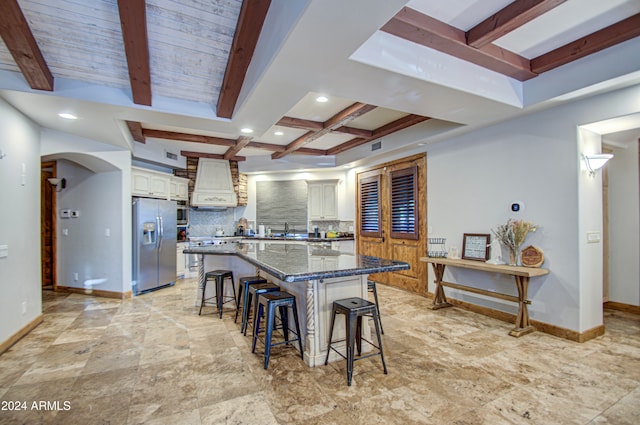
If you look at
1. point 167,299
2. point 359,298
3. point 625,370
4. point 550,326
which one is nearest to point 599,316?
point 550,326

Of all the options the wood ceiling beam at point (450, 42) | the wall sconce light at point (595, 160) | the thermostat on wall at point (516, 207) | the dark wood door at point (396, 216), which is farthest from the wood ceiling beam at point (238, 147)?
the wall sconce light at point (595, 160)

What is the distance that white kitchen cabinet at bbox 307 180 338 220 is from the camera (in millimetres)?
7320

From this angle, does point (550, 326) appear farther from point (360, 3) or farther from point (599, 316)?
point (360, 3)

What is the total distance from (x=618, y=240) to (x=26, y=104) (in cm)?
747

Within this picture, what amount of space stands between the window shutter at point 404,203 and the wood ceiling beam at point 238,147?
2.73m

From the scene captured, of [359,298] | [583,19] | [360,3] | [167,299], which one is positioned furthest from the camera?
[167,299]

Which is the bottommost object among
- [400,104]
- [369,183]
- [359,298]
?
[359,298]

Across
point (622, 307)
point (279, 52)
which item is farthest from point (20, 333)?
point (622, 307)

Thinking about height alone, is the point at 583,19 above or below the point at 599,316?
above

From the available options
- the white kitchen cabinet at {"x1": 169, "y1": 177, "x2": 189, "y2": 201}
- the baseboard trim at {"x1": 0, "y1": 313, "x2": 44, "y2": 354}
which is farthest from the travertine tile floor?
the white kitchen cabinet at {"x1": 169, "y1": 177, "x2": 189, "y2": 201}

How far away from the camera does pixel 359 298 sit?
8.88 ft

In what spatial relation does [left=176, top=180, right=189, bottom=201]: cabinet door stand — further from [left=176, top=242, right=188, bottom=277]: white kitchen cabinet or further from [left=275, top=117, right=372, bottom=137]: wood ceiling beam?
[left=275, top=117, right=372, bottom=137]: wood ceiling beam

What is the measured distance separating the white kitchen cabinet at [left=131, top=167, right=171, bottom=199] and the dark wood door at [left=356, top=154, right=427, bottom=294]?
3987mm

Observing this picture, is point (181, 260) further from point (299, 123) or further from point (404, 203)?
point (404, 203)
